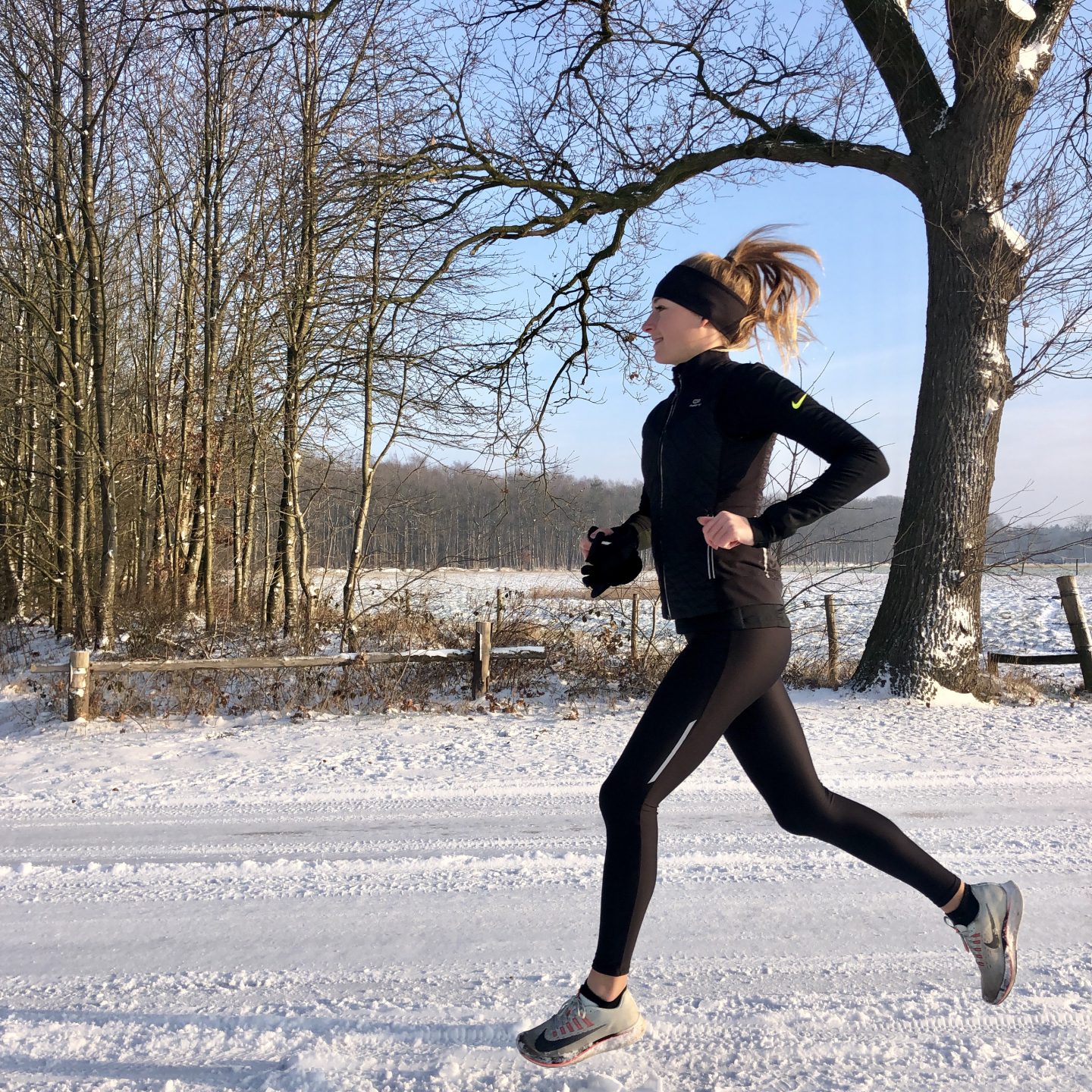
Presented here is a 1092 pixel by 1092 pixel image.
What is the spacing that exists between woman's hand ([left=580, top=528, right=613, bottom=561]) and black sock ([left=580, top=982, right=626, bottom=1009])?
1258 mm

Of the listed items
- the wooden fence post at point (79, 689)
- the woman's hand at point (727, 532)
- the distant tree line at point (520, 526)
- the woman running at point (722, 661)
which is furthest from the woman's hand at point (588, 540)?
the wooden fence post at point (79, 689)

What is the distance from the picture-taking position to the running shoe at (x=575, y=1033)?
212 cm

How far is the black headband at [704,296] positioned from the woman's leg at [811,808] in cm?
108

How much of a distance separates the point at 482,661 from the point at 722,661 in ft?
21.1

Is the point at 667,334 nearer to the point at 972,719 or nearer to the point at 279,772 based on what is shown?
the point at 279,772

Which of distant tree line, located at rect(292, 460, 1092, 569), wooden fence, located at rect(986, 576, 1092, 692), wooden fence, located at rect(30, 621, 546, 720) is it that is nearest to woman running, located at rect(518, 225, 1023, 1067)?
distant tree line, located at rect(292, 460, 1092, 569)

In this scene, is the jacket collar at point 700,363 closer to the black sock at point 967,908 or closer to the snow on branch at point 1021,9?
the black sock at point 967,908

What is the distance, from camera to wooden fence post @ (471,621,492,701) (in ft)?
27.9

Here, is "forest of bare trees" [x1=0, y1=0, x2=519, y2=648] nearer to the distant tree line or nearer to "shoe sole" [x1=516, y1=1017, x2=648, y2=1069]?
the distant tree line

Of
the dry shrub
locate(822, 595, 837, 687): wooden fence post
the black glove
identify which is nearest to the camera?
the black glove

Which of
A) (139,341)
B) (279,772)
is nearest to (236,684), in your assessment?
(279,772)

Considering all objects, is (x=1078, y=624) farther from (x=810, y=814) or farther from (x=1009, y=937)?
(x=810, y=814)

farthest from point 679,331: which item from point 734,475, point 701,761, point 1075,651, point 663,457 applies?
point 1075,651

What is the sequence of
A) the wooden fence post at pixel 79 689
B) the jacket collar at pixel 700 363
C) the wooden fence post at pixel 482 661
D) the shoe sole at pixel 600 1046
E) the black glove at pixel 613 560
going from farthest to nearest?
the wooden fence post at pixel 482 661 < the wooden fence post at pixel 79 689 < the black glove at pixel 613 560 < the jacket collar at pixel 700 363 < the shoe sole at pixel 600 1046
